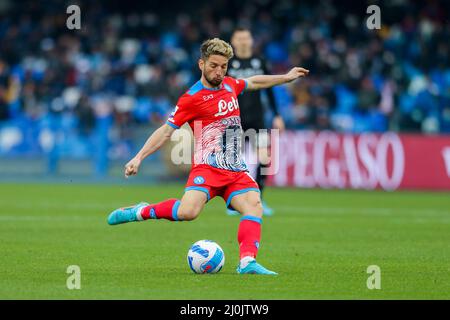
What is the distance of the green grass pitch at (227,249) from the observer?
282 inches

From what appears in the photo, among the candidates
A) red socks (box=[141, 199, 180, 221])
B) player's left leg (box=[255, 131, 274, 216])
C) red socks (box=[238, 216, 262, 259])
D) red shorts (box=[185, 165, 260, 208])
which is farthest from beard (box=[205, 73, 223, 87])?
player's left leg (box=[255, 131, 274, 216])

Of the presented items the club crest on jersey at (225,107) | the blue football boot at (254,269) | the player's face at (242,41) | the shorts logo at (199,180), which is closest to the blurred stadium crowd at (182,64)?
the player's face at (242,41)

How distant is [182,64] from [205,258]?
18.0 meters

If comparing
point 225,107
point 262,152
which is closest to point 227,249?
point 225,107

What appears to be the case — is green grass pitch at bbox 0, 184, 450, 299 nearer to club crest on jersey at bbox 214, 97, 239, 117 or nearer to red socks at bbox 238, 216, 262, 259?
red socks at bbox 238, 216, 262, 259

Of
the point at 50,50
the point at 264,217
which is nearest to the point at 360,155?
the point at 264,217

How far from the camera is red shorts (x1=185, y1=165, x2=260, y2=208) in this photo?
8.19 metres

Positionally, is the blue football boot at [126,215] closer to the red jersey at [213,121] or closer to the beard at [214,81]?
the red jersey at [213,121]

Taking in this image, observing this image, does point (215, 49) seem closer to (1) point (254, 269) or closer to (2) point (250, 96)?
(1) point (254, 269)

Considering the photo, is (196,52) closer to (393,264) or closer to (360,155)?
(360,155)

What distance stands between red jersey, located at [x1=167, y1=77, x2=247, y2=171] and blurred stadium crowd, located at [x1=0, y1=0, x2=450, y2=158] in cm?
1327

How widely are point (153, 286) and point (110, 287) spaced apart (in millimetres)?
318

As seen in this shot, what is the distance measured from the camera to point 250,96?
1345 centimetres
